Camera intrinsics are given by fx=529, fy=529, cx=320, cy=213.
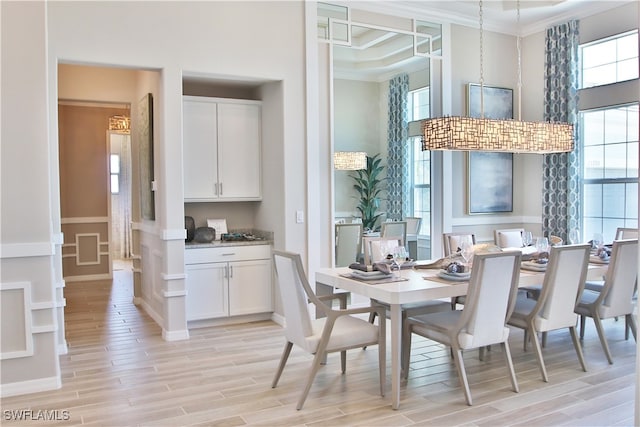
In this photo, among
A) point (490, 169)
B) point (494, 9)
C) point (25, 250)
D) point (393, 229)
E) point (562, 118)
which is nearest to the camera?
point (25, 250)

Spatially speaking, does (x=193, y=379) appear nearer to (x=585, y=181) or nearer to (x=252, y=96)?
(x=252, y=96)

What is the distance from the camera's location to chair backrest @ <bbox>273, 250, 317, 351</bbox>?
3.27 meters

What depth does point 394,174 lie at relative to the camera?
20.1ft

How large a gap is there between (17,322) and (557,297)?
372cm

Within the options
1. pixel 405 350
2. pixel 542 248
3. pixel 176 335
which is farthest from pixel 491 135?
pixel 176 335

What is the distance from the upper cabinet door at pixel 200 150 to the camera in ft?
17.4

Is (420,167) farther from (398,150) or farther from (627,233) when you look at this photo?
(627,233)

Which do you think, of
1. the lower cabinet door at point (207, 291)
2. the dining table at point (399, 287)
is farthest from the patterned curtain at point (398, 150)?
the lower cabinet door at point (207, 291)

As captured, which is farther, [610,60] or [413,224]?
[413,224]

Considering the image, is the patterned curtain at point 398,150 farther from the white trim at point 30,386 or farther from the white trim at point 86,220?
the white trim at point 86,220

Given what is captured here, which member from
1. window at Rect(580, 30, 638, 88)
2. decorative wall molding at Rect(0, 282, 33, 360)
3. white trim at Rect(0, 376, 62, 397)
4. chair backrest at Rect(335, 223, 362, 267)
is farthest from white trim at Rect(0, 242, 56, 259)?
window at Rect(580, 30, 638, 88)

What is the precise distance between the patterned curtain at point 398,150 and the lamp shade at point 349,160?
1.18ft

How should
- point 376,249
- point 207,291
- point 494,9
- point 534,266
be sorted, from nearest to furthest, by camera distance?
point 534,266, point 376,249, point 207,291, point 494,9

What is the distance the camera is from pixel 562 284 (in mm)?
3789
